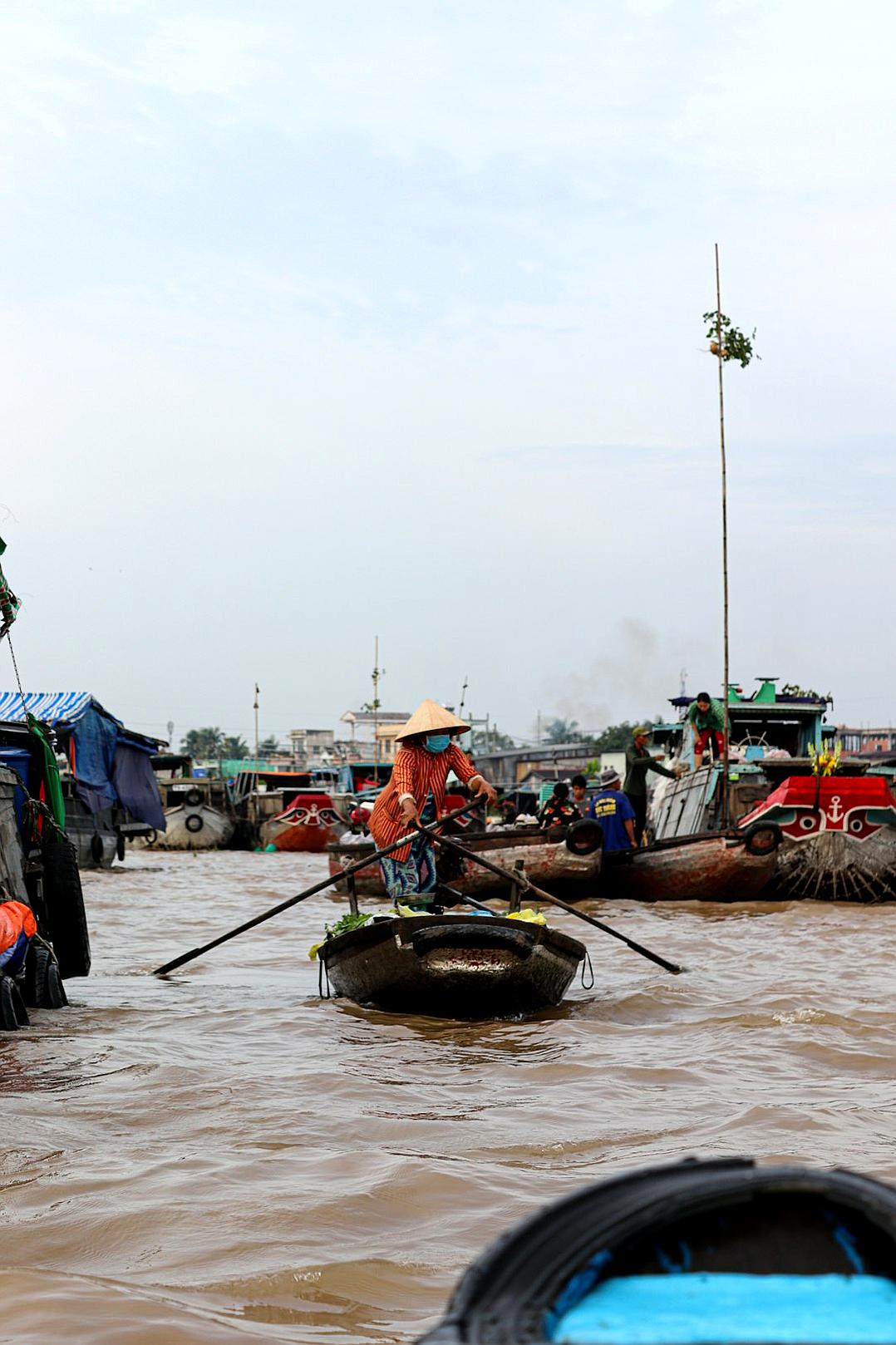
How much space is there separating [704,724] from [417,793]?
1040 centimetres

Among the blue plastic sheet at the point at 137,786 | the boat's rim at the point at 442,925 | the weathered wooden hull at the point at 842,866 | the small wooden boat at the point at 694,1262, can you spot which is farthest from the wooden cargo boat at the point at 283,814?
the small wooden boat at the point at 694,1262

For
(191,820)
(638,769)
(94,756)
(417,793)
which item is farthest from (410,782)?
(191,820)

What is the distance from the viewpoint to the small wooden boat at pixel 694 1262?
152cm

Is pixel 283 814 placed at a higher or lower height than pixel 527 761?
lower

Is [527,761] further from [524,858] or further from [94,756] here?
[524,858]

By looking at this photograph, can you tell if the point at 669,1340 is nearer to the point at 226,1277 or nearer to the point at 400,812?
the point at 226,1277

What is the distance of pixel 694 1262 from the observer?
5.33 feet

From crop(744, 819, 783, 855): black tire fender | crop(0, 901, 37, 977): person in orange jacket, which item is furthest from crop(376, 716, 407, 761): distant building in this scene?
crop(0, 901, 37, 977): person in orange jacket

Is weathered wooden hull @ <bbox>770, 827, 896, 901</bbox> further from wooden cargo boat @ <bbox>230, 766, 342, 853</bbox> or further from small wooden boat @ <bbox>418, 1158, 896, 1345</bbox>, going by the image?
wooden cargo boat @ <bbox>230, 766, 342, 853</bbox>

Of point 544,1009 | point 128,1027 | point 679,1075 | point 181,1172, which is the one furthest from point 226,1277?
point 544,1009

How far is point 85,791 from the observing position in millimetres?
21984

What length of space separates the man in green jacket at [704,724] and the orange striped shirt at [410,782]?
9441mm

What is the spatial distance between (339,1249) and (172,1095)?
2035 millimetres

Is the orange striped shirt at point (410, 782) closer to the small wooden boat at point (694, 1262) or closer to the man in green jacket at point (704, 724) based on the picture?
the small wooden boat at point (694, 1262)
